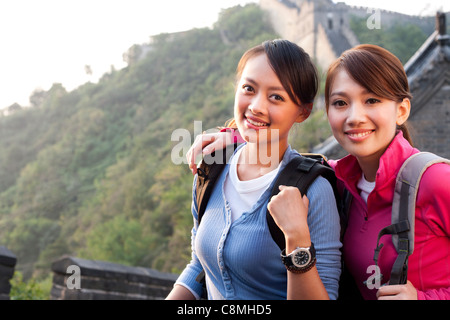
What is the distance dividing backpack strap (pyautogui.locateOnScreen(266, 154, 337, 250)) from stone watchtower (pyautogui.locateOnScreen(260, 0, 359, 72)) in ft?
134

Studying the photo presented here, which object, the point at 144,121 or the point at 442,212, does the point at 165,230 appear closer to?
the point at 144,121

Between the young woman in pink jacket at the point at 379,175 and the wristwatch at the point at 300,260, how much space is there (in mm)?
175

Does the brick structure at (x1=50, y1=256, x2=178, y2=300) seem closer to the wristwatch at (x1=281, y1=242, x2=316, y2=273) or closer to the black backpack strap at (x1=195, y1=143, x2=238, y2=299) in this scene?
the black backpack strap at (x1=195, y1=143, x2=238, y2=299)

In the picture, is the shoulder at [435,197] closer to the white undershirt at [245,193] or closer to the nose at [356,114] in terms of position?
the nose at [356,114]

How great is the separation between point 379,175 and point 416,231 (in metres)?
0.23

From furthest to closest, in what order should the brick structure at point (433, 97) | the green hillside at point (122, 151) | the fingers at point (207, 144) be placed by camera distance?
the green hillside at point (122, 151), the brick structure at point (433, 97), the fingers at point (207, 144)

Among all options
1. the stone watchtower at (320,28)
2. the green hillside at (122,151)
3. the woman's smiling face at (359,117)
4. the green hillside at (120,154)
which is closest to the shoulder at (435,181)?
the woman's smiling face at (359,117)

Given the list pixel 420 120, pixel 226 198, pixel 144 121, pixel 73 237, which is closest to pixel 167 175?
pixel 73 237

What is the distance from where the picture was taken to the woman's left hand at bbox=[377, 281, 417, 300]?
1.62 m

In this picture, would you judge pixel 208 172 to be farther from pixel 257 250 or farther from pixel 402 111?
pixel 402 111

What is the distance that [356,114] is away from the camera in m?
1.86

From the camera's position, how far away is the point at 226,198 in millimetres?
1996

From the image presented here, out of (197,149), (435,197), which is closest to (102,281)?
(197,149)

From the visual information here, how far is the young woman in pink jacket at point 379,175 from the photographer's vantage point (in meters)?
1.71
